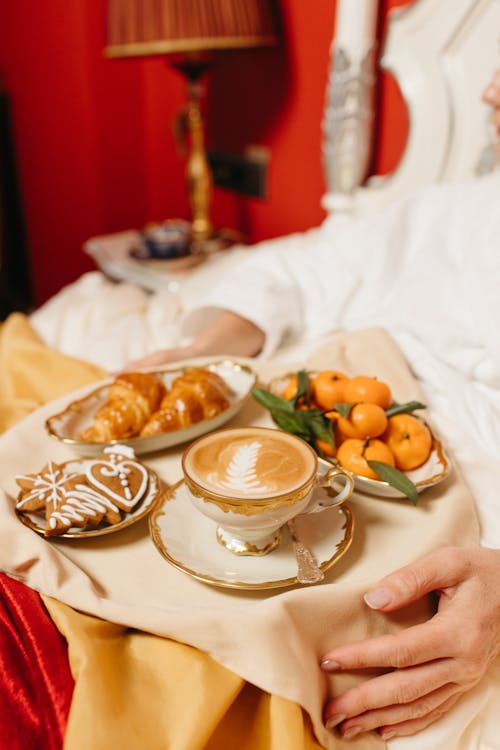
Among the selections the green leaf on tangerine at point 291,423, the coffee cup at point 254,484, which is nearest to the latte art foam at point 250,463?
the coffee cup at point 254,484

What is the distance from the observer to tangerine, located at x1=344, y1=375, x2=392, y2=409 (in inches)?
31.9

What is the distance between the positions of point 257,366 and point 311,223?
3.66 feet

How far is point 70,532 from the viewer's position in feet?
2.18

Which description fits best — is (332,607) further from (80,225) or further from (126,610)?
(80,225)

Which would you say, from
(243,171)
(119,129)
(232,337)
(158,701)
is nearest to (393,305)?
(232,337)

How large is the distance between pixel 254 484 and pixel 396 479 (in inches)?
7.0

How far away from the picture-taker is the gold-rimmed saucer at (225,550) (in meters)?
0.62

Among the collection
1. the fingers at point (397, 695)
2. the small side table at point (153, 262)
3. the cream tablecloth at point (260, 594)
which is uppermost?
the cream tablecloth at point (260, 594)

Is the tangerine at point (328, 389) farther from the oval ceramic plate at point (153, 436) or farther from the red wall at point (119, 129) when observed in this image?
the red wall at point (119, 129)

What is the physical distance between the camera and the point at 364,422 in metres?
0.77

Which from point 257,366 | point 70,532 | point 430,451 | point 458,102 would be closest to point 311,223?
point 458,102

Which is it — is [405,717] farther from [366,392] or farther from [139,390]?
[139,390]

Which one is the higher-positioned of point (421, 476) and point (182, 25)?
point (182, 25)

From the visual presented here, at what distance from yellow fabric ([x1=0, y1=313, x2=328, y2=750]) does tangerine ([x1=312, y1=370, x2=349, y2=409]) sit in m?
0.36
